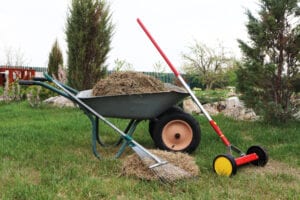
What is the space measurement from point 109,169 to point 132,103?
0.76 metres

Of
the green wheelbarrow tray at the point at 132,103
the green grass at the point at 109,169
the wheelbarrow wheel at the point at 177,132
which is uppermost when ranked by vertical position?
the green wheelbarrow tray at the point at 132,103

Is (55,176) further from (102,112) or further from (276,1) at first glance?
(276,1)

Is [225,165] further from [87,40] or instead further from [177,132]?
[87,40]

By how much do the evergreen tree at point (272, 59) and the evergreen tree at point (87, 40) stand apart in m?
4.16

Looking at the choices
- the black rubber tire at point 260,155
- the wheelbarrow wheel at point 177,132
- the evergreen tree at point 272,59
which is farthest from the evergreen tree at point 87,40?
the black rubber tire at point 260,155

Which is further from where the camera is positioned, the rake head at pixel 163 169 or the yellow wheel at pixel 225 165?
the yellow wheel at pixel 225 165

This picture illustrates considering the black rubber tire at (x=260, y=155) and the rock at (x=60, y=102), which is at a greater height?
the rock at (x=60, y=102)

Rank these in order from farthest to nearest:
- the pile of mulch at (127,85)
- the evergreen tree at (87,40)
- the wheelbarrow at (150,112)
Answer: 1. the evergreen tree at (87,40)
2. the pile of mulch at (127,85)
3. the wheelbarrow at (150,112)

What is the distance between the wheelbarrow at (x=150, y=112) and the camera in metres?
3.85

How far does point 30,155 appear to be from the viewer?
400 centimetres

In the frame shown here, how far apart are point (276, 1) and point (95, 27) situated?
15.2 feet

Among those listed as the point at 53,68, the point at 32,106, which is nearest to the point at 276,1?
the point at 32,106

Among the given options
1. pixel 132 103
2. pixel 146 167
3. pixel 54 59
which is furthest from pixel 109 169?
pixel 54 59

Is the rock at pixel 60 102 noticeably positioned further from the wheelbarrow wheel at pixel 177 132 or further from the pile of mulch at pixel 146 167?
the pile of mulch at pixel 146 167
